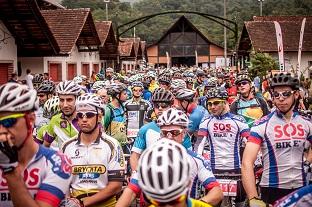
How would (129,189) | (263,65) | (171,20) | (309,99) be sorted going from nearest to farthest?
(129,189)
(309,99)
(263,65)
(171,20)

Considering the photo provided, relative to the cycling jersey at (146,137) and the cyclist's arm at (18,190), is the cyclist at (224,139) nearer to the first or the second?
the cycling jersey at (146,137)

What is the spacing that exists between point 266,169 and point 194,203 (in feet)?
9.17

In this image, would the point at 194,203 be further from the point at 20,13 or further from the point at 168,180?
the point at 20,13

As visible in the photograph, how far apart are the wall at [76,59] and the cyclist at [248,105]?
1922cm

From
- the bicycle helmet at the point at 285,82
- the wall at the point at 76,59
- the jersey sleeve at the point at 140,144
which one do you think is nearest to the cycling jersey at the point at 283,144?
the bicycle helmet at the point at 285,82

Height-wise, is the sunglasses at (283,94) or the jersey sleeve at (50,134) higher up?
the sunglasses at (283,94)

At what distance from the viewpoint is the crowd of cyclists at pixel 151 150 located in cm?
373

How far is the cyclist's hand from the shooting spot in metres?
3.69

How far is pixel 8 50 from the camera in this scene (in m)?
24.7

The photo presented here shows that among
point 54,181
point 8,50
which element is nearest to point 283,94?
point 54,181

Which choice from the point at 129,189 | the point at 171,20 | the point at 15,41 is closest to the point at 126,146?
the point at 129,189

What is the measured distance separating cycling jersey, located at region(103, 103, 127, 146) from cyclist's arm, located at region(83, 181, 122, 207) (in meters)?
5.16

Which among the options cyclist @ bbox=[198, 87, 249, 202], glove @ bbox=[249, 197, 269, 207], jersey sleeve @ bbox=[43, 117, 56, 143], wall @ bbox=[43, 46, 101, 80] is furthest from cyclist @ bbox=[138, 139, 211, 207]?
wall @ bbox=[43, 46, 101, 80]

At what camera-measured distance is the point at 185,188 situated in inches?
133
